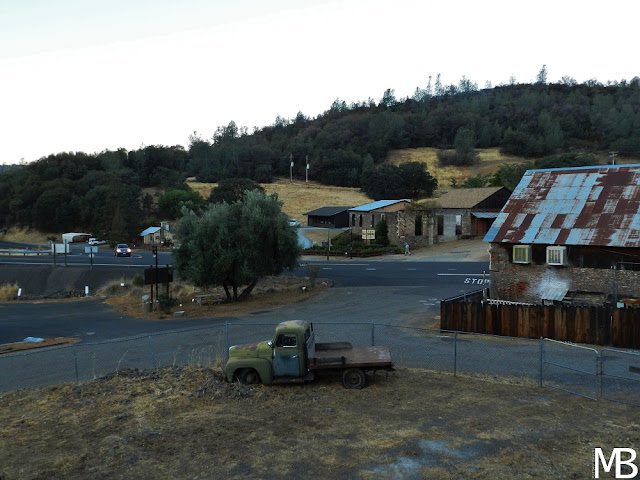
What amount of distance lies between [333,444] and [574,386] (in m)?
8.63

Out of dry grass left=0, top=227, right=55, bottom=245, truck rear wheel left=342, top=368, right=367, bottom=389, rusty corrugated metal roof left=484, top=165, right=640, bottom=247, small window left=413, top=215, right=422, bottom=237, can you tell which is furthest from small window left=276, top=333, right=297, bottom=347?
dry grass left=0, top=227, right=55, bottom=245

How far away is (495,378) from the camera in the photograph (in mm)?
16797

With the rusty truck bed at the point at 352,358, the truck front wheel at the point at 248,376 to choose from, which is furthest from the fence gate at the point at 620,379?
the truck front wheel at the point at 248,376

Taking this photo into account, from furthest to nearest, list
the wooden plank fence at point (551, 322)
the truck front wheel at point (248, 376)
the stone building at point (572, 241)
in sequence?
the stone building at point (572, 241), the wooden plank fence at point (551, 322), the truck front wheel at point (248, 376)

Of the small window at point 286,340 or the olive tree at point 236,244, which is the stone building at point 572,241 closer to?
the olive tree at point 236,244

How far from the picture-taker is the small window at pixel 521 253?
28047 mm

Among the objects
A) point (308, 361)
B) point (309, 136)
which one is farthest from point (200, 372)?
point (309, 136)

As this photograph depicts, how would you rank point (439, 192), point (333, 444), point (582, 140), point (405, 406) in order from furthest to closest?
point (582, 140), point (439, 192), point (405, 406), point (333, 444)

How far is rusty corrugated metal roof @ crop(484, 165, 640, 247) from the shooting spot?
26531mm

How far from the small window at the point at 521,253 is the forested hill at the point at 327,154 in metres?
75.6

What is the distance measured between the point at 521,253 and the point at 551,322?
6.33m

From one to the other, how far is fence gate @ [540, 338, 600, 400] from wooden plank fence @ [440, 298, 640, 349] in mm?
1162

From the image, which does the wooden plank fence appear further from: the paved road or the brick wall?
the brick wall

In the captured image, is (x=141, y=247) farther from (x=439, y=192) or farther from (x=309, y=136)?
(x=309, y=136)
